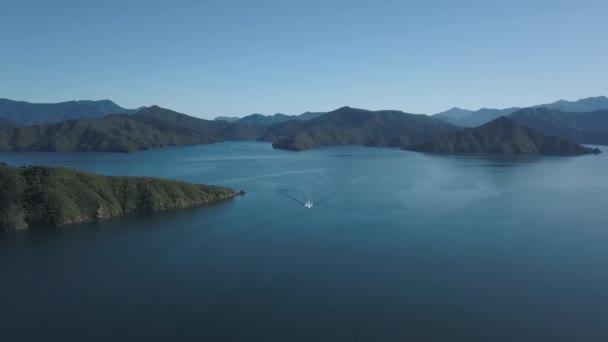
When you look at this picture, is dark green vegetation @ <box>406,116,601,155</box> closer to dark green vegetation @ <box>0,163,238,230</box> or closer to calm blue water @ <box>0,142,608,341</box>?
calm blue water @ <box>0,142,608,341</box>

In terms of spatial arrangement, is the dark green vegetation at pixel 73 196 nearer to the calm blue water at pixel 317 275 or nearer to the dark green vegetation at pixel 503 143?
the calm blue water at pixel 317 275

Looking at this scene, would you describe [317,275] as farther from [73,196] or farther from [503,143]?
[503,143]

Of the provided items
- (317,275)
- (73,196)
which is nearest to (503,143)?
Answer: (317,275)

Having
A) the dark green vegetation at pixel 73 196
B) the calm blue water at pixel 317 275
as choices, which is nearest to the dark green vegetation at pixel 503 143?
the calm blue water at pixel 317 275

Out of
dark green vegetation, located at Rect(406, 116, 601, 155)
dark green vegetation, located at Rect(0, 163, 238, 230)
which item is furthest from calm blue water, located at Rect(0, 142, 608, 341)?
dark green vegetation, located at Rect(406, 116, 601, 155)

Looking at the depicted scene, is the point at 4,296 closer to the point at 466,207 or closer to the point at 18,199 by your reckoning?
the point at 18,199

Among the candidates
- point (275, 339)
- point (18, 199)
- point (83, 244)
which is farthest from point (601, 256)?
point (18, 199)
